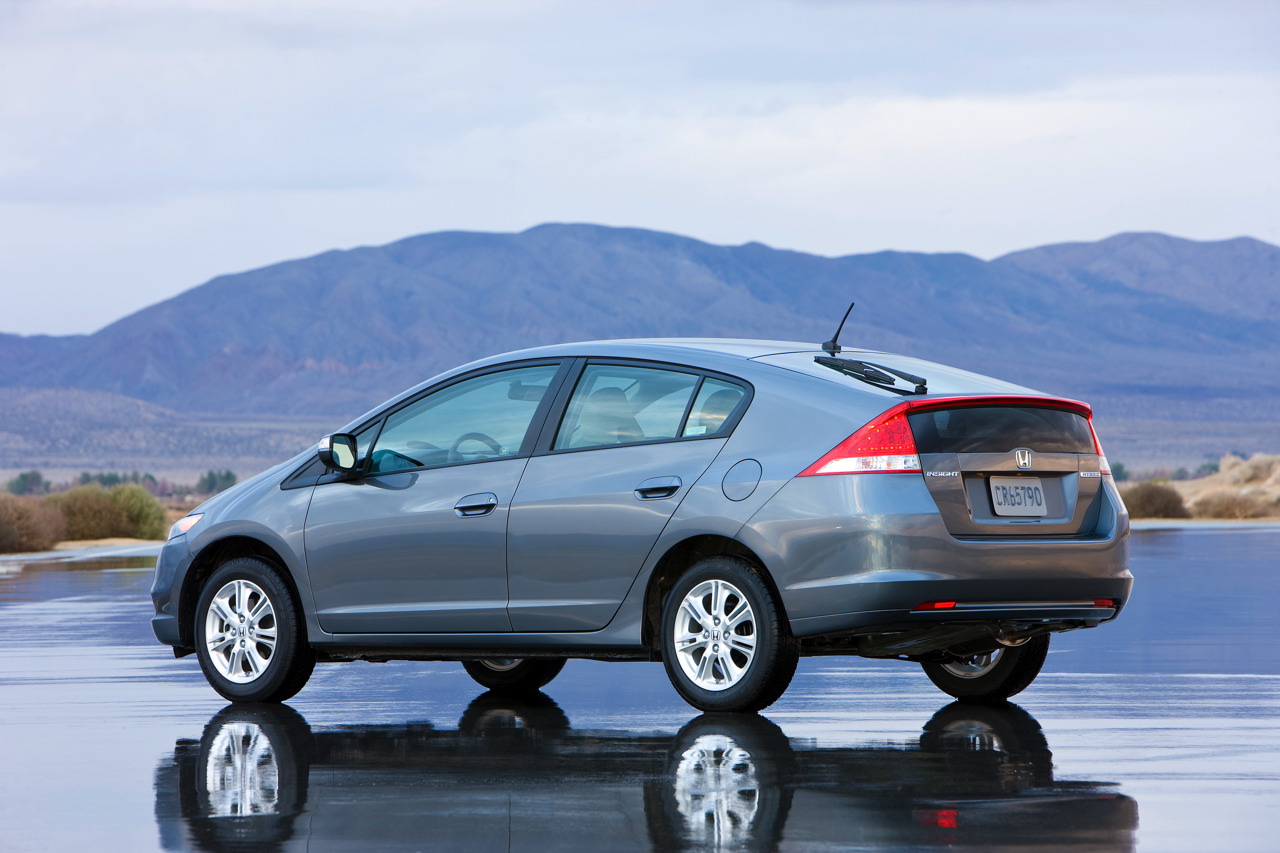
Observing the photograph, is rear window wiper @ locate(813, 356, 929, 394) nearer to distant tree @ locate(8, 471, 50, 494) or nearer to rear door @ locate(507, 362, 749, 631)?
rear door @ locate(507, 362, 749, 631)

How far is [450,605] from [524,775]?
2.11m

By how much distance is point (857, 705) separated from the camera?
10203 millimetres

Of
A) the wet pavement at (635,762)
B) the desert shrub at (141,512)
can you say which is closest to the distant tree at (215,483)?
the desert shrub at (141,512)

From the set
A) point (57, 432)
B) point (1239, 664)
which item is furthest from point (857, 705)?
point (57, 432)

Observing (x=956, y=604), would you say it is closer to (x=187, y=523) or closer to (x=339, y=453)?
(x=339, y=453)

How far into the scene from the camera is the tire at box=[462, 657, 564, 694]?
1114cm

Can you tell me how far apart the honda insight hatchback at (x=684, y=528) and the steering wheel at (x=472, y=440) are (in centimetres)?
1

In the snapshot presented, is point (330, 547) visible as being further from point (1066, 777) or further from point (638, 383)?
point (1066, 777)

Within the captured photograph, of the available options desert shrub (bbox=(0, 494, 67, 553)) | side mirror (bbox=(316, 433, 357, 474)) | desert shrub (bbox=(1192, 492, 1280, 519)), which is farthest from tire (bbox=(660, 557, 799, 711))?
desert shrub (bbox=(1192, 492, 1280, 519))

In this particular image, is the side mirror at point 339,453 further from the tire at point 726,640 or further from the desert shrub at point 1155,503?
the desert shrub at point 1155,503

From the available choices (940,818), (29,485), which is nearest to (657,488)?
(940,818)

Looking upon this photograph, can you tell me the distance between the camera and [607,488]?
9328 millimetres

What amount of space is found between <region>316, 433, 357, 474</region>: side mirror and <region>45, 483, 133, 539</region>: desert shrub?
31017 mm

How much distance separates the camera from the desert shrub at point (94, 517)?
3991 centimetres
